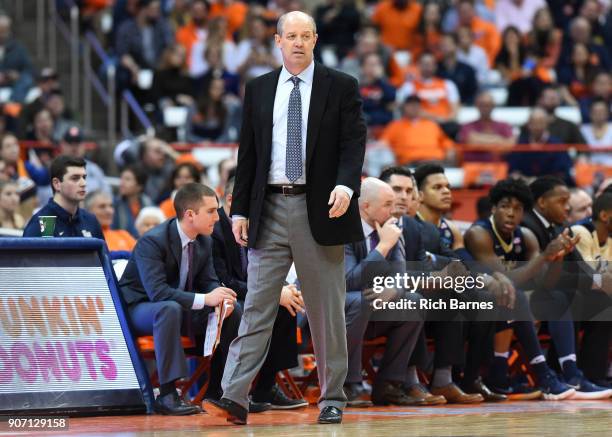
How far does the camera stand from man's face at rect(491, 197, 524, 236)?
9.55 metres

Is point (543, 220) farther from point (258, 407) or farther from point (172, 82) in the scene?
point (172, 82)

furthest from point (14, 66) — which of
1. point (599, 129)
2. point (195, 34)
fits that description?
point (599, 129)

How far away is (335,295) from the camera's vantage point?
7.08 meters

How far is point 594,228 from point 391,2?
9465 mm

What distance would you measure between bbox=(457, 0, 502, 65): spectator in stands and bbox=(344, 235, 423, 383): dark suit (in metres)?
10.4

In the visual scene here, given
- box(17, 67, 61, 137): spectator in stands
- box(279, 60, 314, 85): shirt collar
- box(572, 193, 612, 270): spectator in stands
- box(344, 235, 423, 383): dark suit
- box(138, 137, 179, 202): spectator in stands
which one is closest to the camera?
box(279, 60, 314, 85): shirt collar

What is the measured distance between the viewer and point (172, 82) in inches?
642

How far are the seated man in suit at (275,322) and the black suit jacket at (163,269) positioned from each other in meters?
0.16

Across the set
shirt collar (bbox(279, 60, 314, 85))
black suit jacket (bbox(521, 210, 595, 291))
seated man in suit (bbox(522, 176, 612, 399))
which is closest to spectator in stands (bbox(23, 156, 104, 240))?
shirt collar (bbox(279, 60, 314, 85))

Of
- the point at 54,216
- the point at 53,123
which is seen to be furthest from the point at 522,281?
the point at 53,123

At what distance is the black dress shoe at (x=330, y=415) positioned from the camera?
282 inches

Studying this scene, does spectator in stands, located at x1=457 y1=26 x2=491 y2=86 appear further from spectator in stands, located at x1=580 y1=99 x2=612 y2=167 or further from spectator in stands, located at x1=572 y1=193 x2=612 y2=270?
spectator in stands, located at x1=572 y1=193 x2=612 y2=270

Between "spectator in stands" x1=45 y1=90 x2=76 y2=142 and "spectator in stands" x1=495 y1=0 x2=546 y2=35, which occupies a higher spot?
"spectator in stands" x1=495 y1=0 x2=546 y2=35

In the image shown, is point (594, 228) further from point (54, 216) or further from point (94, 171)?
point (94, 171)
